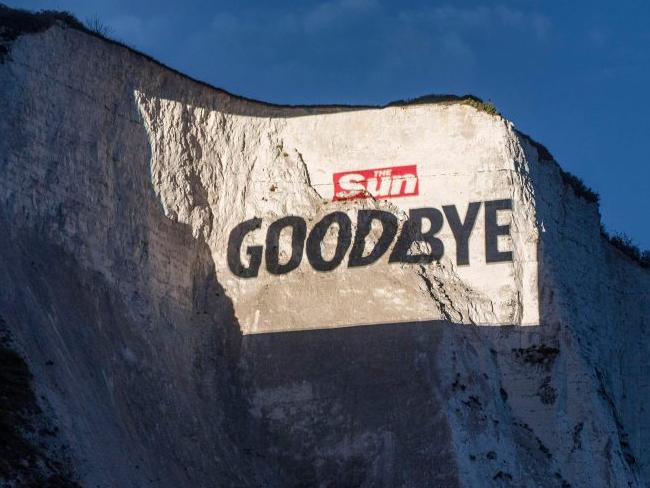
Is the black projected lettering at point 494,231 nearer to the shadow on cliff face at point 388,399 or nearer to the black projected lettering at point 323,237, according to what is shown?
the shadow on cliff face at point 388,399

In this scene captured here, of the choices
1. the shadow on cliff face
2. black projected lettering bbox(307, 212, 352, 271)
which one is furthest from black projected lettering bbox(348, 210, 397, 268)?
the shadow on cliff face

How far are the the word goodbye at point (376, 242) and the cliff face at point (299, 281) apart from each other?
0.05 m

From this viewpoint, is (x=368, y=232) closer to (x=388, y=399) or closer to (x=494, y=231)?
(x=494, y=231)

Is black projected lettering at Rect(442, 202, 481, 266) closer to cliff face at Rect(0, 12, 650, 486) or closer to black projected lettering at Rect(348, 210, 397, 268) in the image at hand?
cliff face at Rect(0, 12, 650, 486)

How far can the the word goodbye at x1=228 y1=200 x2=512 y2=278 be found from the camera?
30.8 metres

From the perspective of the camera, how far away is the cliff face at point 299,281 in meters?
27.1

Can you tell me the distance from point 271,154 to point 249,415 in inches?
254

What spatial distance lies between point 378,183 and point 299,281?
116 inches

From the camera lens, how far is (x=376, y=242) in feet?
101

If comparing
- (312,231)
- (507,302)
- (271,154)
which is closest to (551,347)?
(507,302)

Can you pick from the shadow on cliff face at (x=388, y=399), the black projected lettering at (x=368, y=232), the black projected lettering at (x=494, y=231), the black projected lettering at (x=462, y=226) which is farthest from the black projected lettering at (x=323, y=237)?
the black projected lettering at (x=494, y=231)

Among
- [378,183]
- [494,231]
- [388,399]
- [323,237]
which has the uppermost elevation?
[378,183]

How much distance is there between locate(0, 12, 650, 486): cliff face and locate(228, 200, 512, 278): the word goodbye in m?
0.05

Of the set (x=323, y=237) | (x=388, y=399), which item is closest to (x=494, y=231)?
(x=323, y=237)
